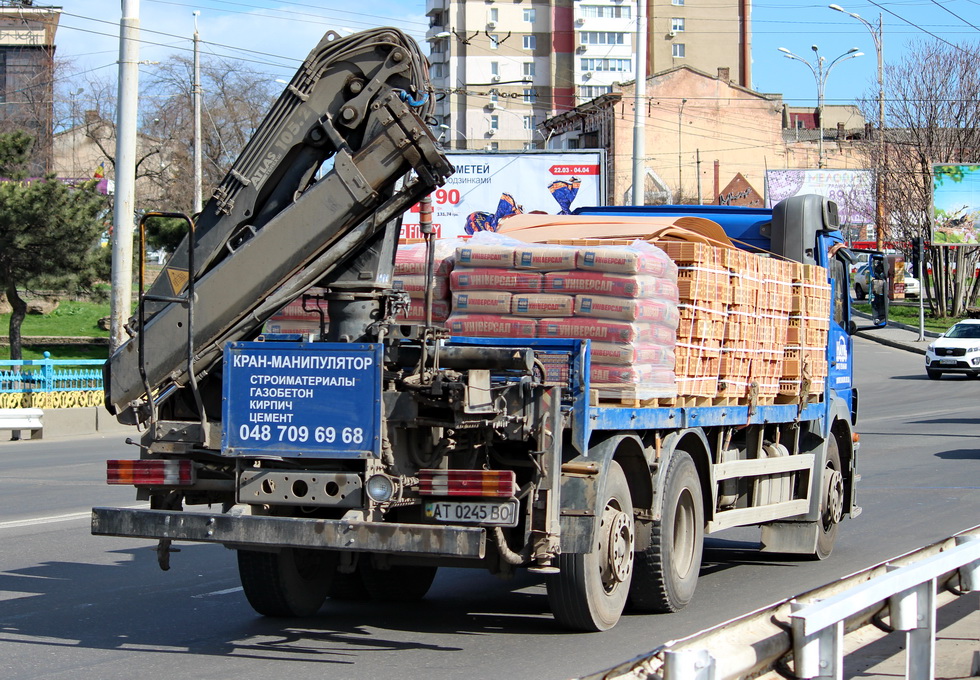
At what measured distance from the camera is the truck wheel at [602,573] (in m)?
7.27

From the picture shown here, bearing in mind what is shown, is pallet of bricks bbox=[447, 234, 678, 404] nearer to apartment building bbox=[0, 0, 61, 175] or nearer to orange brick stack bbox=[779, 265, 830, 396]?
orange brick stack bbox=[779, 265, 830, 396]

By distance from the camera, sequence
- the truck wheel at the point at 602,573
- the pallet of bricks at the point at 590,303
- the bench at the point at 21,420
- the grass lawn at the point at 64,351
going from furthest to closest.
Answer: the grass lawn at the point at 64,351 → the bench at the point at 21,420 → the pallet of bricks at the point at 590,303 → the truck wheel at the point at 602,573

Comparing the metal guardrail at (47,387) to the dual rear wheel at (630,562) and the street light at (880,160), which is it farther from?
the street light at (880,160)

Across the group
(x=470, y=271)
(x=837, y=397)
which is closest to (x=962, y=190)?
(x=837, y=397)

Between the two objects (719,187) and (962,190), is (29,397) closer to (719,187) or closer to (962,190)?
(962,190)

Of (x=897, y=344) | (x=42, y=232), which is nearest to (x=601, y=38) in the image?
(x=897, y=344)

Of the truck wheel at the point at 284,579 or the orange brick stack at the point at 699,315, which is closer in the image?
the truck wheel at the point at 284,579

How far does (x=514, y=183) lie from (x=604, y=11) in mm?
76939

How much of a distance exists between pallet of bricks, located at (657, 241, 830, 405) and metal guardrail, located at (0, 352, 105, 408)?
625 inches

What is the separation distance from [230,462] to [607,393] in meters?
2.17

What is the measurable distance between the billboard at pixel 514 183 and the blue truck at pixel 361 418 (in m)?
24.0

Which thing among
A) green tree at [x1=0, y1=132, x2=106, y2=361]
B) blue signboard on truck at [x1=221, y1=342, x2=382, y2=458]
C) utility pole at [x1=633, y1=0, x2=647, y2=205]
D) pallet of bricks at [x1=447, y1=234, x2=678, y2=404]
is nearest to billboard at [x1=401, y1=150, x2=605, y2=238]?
utility pole at [x1=633, y1=0, x2=647, y2=205]

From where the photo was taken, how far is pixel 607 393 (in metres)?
7.48

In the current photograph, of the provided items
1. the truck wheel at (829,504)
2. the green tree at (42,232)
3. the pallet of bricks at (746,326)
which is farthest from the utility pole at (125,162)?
the pallet of bricks at (746,326)
